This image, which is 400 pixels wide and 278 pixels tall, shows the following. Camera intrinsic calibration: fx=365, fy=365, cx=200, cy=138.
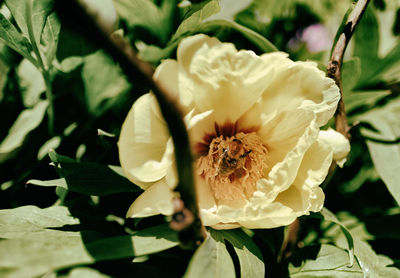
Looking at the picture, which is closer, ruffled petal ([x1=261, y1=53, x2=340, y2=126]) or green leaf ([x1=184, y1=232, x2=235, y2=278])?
green leaf ([x1=184, y1=232, x2=235, y2=278])

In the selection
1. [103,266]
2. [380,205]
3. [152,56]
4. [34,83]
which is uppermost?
[152,56]

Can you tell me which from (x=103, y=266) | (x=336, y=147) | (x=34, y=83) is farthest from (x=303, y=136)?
(x=34, y=83)

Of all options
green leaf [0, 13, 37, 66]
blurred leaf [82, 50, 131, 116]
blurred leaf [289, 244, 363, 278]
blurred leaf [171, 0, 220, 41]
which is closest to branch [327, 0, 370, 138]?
blurred leaf [171, 0, 220, 41]

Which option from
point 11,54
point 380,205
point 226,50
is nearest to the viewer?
point 226,50

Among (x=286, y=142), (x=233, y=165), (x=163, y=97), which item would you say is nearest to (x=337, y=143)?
(x=286, y=142)

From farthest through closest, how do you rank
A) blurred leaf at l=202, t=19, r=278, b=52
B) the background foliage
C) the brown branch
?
blurred leaf at l=202, t=19, r=278, b=52
the background foliage
the brown branch

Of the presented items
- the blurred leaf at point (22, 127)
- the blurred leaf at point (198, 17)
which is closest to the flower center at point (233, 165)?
the blurred leaf at point (198, 17)

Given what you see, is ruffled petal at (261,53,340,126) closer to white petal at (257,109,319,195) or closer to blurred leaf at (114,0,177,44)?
white petal at (257,109,319,195)

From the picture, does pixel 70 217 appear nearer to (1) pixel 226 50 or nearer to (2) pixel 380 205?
(1) pixel 226 50
